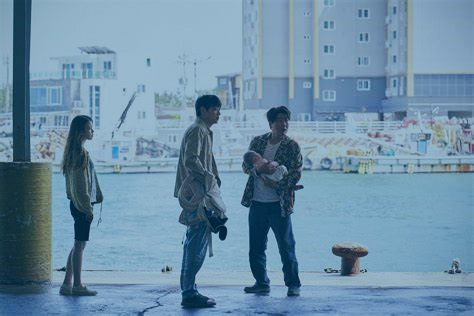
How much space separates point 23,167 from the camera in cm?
716

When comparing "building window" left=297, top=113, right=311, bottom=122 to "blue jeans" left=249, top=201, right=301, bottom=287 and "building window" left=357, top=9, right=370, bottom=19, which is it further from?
"blue jeans" left=249, top=201, right=301, bottom=287

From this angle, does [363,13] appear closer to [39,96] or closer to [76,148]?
[39,96]

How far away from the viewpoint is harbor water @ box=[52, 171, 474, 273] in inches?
1011

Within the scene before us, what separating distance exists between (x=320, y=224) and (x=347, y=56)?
133 ft

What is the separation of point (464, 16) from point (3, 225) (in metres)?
79.2

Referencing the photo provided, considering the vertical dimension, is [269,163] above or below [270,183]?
above

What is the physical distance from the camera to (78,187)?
6.69m

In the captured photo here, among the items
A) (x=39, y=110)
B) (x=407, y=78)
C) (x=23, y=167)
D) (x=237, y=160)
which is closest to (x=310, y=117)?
(x=407, y=78)

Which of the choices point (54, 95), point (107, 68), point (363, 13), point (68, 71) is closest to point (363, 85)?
point (363, 13)

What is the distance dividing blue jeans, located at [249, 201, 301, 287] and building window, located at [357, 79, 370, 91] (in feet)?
237

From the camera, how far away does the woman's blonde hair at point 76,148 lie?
670cm

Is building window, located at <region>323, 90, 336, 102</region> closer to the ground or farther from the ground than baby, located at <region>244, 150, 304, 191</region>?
farther from the ground

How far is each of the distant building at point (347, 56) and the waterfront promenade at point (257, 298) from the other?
227 ft

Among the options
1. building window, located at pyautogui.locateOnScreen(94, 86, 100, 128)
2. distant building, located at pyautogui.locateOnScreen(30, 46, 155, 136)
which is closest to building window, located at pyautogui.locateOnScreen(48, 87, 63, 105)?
distant building, located at pyautogui.locateOnScreen(30, 46, 155, 136)
